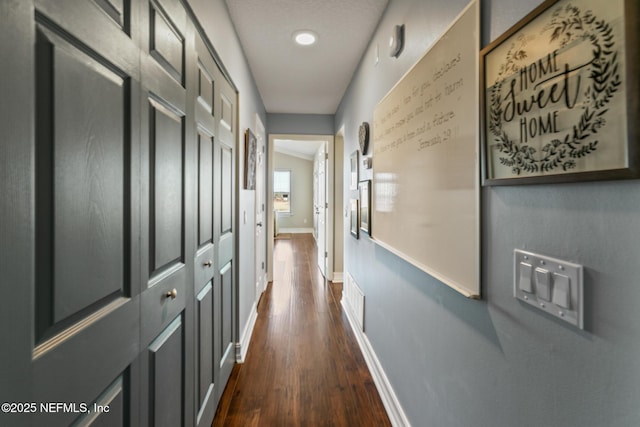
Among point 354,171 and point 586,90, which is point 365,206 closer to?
point 354,171

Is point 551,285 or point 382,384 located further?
point 382,384

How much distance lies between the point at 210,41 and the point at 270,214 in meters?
2.77

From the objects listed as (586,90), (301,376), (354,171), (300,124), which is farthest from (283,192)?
(586,90)

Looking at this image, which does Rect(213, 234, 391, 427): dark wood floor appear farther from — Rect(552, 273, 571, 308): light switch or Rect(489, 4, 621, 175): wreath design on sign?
Rect(489, 4, 621, 175): wreath design on sign

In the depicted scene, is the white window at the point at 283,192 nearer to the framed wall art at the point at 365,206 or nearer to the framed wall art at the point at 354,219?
the framed wall art at the point at 354,219

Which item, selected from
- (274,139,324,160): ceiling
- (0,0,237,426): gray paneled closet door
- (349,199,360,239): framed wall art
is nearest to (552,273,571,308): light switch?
(0,0,237,426): gray paneled closet door

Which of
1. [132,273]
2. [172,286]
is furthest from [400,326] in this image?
[132,273]

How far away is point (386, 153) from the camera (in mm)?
1747

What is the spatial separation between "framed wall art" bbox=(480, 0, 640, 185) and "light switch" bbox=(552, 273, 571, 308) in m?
0.20

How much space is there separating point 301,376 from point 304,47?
95.6 inches

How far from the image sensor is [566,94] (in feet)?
1.88

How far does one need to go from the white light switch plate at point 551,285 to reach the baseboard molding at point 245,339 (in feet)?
6.64

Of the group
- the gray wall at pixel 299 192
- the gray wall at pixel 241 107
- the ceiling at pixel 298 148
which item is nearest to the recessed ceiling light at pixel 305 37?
the gray wall at pixel 241 107

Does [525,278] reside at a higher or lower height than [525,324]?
higher
